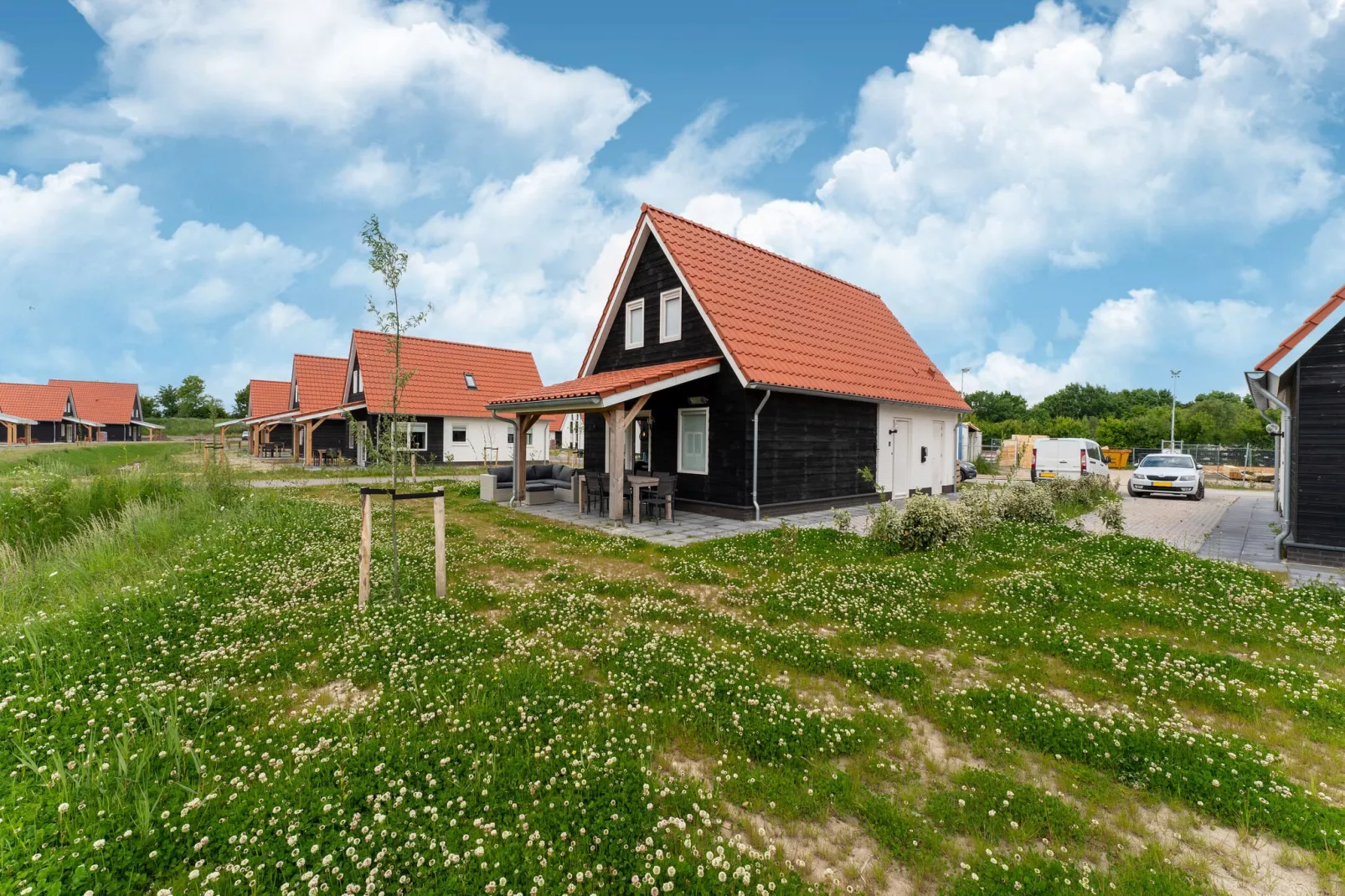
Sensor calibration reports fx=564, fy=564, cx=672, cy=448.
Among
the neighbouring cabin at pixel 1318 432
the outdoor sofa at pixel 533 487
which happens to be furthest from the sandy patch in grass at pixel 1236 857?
the outdoor sofa at pixel 533 487

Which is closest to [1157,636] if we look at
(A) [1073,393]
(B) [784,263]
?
(B) [784,263]

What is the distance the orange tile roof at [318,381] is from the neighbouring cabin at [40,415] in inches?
1538

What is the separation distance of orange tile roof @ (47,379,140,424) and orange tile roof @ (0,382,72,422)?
1936 millimetres

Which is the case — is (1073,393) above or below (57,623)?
above

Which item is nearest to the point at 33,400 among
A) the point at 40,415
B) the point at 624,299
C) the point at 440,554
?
the point at 40,415

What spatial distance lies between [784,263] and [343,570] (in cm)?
1591

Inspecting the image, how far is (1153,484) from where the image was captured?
819 inches

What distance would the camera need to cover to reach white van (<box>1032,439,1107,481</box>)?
21.7m

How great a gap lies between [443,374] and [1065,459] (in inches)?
1243

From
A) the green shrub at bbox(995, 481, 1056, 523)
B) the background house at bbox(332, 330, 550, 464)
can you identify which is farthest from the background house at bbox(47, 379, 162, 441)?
the green shrub at bbox(995, 481, 1056, 523)

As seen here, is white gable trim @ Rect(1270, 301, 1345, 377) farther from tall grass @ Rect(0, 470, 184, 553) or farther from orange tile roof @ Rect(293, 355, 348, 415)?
orange tile roof @ Rect(293, 355, 348, 415)

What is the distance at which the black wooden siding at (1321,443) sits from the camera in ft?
29.5

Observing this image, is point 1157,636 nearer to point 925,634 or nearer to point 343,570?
point 925,634

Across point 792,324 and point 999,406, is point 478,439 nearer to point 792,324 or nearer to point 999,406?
point 792,324
